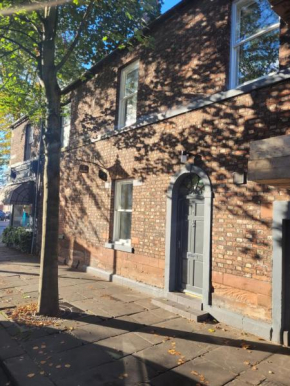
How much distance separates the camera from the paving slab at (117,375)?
3676mm

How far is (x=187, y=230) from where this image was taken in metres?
7.02

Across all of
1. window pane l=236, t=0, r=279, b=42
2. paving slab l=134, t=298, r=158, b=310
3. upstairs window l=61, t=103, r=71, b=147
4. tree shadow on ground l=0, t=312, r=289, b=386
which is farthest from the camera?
upstairs window l=61, t=103, r=71, b=147

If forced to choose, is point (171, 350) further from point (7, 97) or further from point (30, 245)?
point (30, 245)

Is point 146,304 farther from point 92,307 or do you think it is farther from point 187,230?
point 187,230

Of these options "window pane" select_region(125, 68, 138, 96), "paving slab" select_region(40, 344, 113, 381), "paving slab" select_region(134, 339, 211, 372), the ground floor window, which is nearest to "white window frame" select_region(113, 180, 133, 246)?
"window pane" select_region(125, 68, 138, 96)

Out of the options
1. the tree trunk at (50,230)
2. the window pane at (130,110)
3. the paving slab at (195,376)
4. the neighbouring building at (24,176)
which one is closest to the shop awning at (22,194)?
the neighbouring building at (24,176)

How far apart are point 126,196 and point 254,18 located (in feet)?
18.0

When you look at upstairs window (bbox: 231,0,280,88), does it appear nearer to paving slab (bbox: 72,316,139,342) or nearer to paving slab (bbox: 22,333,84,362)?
paving slab (bbox: 72,316,139,342)

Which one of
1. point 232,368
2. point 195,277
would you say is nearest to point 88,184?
point 195,277

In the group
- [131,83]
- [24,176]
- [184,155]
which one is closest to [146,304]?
[184,155]

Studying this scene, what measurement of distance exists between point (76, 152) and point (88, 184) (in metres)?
Answer: 1.61

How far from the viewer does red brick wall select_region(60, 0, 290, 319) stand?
5473 millimetres

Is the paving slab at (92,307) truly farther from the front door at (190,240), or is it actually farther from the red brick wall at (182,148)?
the front door at (190,240)

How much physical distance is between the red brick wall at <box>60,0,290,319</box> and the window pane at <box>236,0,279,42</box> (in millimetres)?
295
